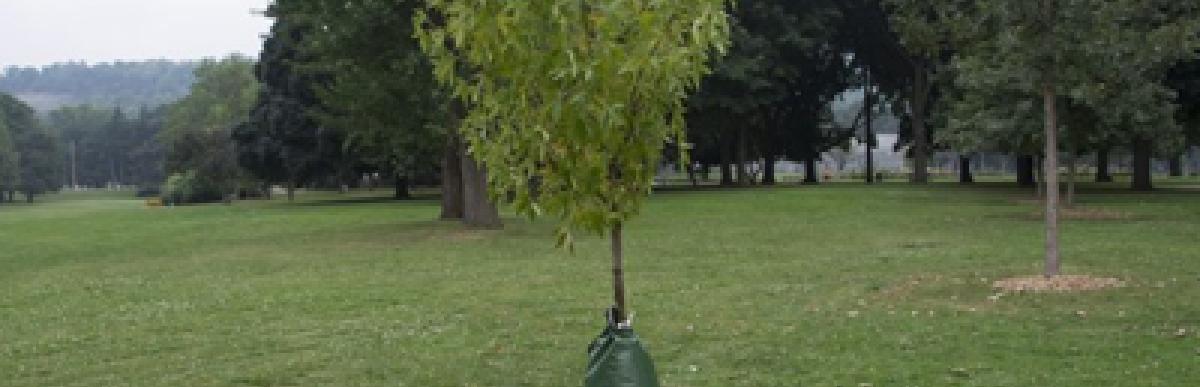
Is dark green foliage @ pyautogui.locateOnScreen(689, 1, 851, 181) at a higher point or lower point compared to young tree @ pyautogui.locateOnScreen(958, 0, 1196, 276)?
higher

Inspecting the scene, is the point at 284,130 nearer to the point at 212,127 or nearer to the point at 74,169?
the point at 212,127

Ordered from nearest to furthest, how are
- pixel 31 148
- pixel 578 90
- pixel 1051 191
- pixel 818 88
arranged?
pixel 578 90
pixel 1051 191
pixel 818 88
pixel 31 148

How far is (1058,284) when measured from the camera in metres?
13.4

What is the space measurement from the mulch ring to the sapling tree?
7204mm

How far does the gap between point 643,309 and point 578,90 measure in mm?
6557

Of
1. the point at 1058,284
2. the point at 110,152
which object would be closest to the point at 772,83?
the point at 1058,284

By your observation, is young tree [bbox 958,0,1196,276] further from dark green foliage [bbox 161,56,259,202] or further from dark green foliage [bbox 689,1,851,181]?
dark green foliage [bbox 161,56,259,202]

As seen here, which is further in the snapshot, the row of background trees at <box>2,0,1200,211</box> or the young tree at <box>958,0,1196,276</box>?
the row of background trees at <box>2,0,1200,211</box>

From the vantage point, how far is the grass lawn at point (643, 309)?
9.61m

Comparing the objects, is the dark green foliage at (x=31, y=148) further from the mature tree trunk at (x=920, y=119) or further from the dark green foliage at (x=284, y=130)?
the mature tree trunk at (x=920, y=119)

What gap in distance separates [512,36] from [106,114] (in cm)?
19779

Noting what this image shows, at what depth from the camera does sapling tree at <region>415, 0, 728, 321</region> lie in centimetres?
695

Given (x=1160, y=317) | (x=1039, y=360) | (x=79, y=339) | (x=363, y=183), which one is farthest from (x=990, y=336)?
(x=363, y=183)

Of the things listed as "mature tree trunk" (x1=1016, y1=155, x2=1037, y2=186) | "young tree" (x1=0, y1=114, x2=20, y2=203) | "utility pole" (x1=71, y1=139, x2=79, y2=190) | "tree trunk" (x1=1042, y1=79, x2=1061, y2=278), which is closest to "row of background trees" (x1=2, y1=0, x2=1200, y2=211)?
"mature tree trunk" (x1=1016, y1=155, x2=1037, y2=186)
